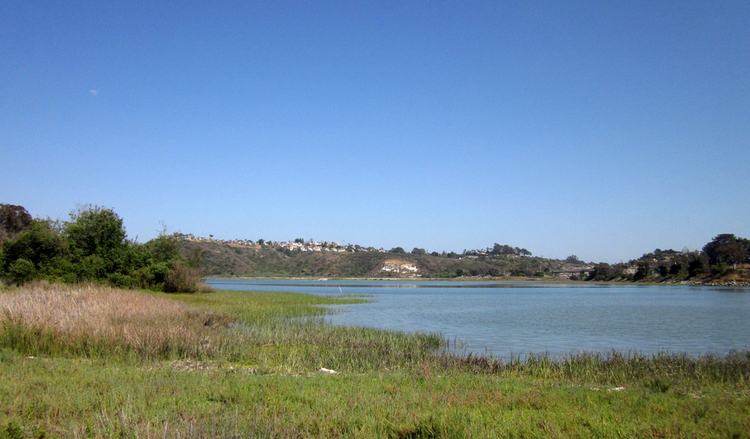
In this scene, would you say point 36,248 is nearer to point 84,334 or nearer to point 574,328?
point 84,334

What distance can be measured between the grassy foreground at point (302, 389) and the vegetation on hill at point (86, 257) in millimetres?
22414

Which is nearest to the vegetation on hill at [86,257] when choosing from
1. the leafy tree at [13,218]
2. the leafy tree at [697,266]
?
the leafy tree at [13,218]

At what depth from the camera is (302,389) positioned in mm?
11562

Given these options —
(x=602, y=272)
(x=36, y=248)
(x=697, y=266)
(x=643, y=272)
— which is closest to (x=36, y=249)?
(x=36, y=248)

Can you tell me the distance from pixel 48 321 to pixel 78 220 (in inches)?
1267

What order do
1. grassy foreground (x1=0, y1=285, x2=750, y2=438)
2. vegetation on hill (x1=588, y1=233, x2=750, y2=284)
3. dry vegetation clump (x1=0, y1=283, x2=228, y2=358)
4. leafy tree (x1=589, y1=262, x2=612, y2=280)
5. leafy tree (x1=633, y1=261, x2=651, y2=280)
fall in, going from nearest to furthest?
grassy foreground (x1=0, y1=285, x2=750, y2=438) < dry vegetation clump (x1=0, y1=283, x2=228, y2=358) < vegetation on hill (x1=588, y1=233, x2=750, y2=284) < leafy tree (x1=633, y1=261, x2=651, y2=280) < leafy tree (x1=589, y1=262, x2=612, y2=280)

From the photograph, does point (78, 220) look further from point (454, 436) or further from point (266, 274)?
point (266, 274)

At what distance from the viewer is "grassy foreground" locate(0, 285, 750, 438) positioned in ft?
28.4

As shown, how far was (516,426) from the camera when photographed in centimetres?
881

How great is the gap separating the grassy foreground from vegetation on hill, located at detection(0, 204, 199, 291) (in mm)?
22414

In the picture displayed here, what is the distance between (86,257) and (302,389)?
3873cm

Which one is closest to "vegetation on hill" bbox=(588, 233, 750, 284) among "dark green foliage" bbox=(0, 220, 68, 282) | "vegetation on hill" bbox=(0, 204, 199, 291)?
"vegetation on hill" bbox=(0, 204, 199, 291)

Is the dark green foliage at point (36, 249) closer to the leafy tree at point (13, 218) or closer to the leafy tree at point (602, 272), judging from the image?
the leafy tree at point (13, 218)

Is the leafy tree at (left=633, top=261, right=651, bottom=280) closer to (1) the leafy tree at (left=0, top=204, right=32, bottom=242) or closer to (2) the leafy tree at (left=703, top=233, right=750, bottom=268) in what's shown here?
(2) the leafy tree at (left=703, top=233, right=750, bottom=268)
